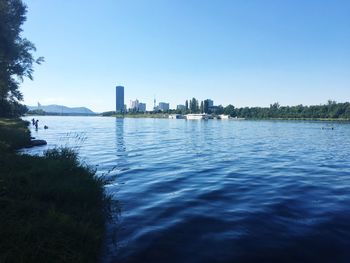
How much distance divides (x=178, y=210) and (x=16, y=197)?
722 centimetres

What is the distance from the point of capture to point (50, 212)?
11086 mm

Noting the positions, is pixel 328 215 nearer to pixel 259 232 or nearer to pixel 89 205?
pixel 259 232

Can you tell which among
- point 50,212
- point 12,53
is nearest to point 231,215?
point 50,212

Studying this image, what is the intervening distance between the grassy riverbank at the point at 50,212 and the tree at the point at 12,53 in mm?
27330

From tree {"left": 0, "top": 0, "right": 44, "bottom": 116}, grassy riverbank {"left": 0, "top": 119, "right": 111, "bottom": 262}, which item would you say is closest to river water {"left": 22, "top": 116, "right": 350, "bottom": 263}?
grassy riverbank {"left": 0, "top": 119, "right": 111, "bottom": 262}

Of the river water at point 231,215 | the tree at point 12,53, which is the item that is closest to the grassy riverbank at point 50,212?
the river water at point 231,215

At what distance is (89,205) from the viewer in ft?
45.8

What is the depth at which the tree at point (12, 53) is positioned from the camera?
4109 cm

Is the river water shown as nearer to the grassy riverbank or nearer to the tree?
the grassy riverbank

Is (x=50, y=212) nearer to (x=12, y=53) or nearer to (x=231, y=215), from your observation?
(x=231, y=215)

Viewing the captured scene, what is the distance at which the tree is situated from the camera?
4109 cm

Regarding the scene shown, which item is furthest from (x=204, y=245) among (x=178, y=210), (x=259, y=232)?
(x=178, y=210)

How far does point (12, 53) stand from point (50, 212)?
3980 cm

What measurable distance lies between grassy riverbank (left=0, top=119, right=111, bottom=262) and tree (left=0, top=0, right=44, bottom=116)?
27330mm
